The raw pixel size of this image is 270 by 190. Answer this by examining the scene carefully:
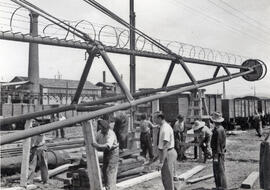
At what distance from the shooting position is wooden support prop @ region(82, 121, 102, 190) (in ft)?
17.9

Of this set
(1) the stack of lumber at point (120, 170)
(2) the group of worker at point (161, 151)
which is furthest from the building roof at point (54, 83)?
(1) the stack of lumber at point (120, 170)

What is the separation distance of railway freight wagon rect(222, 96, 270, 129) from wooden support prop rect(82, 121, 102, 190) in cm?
2094

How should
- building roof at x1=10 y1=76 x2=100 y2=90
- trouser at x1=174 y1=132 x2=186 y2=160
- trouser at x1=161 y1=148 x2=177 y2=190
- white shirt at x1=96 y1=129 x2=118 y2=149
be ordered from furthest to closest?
building roof at x1=10 y1=76 x2=100 y2=90 → trouser at x1=174 y1=132 x2=186 y2=160 → trouser at x1=161 y1=148 x2=177 y2=190 → white shirt at x1=96 y1=129 x2=118 y2=149

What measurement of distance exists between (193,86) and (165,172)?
6.41 feet

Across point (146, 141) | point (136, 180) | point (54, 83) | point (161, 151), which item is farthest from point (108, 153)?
point (54, 83)

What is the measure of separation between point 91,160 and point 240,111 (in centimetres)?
2338

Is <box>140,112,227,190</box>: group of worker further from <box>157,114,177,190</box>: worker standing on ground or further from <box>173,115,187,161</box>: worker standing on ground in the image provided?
<box>173,115,187,161</box>: worker standing on ground

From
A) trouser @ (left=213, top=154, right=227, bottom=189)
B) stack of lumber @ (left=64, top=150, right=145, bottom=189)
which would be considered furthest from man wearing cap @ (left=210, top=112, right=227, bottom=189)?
stack of lumber @ (left=64, top=150, right=145, bottom=189)

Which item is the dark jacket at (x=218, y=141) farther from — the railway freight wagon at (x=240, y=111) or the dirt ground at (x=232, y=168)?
the railway freight wagon at (x=240, y=111)

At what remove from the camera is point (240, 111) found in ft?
88.5

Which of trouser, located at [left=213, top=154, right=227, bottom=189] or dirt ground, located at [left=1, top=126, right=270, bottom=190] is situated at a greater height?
trouser, located at [left=213, top=154, right=227, bottom=189]

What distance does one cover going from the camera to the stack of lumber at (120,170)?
7.50m

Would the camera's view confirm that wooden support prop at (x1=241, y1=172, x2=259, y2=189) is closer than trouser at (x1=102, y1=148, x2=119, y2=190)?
No

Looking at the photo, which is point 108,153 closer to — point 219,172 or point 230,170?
point 219,172
